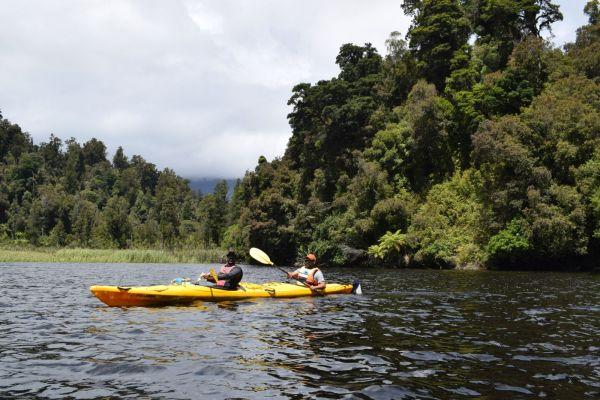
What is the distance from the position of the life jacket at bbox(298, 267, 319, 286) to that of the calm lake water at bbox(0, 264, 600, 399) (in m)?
2.04

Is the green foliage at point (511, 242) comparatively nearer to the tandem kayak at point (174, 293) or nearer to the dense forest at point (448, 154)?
the dense forest at point (448, 154)

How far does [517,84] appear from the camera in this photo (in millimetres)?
37344

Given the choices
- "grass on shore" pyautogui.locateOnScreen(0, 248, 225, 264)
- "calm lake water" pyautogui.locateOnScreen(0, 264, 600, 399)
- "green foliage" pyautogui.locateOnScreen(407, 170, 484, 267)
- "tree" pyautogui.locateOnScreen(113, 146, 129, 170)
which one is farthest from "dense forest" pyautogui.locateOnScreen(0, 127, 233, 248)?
"calm lake water" pyautogui.locateOnScreen(0, 264, 600, 399)

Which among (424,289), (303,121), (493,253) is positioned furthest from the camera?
(303,121)

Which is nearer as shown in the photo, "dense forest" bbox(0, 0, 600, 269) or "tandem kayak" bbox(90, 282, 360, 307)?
"tandem kayak" bbox(90, 282, 360, 307)

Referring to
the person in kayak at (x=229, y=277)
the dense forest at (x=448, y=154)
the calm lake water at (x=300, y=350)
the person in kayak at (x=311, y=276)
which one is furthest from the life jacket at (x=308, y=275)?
the dense forest at (x=448, y=154)

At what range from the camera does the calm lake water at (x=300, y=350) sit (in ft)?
19.4

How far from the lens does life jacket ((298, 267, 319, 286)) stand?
1617cm

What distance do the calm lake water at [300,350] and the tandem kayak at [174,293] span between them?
370 mm

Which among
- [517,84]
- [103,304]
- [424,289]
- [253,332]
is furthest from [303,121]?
[253,332]

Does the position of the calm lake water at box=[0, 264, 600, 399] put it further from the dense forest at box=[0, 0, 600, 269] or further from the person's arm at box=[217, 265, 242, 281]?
the dense forest at box=[0, 0, 600, 269]

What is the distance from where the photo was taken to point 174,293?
42.7 feet

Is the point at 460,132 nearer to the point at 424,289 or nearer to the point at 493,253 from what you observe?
the point at 493,253

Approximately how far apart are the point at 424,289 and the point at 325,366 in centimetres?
1247
